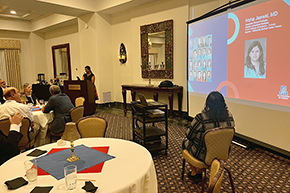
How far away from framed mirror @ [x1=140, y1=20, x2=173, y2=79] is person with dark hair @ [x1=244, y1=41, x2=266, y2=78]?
2894mm

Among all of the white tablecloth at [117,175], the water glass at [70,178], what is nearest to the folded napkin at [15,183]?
the white tablecloth at [117,175]

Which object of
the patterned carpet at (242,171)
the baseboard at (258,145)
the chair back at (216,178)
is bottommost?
the patterned carpet at (242,171)

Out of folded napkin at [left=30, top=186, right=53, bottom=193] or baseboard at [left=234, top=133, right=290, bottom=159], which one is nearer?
folded napkin at [left=30, top=186, right=53, bottom=193]

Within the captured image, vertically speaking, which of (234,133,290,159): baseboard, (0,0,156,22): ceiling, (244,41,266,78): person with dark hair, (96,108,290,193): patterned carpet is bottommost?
(96,108,290,193): patterned carpet

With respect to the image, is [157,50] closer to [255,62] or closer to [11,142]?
[255,62]

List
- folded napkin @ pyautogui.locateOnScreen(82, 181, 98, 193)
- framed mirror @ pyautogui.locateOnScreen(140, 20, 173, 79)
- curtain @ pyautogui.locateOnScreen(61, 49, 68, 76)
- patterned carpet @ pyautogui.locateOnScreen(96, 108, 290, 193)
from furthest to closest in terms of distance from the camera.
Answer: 1. curtain @ pyautogui.locateOnScreen(61, 49, 68, 76)
2. framed mirror @ pyautogui.locateOnScreen(140, 20, 173, 79)
3. patterned carpet @ pyautogui.locateOnScreen(96, 108, 290, 193)
4. folded napkin @ pyautogui.locateOnScreen(82, 181, 98, 193)

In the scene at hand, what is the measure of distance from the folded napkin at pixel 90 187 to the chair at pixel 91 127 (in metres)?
1.46

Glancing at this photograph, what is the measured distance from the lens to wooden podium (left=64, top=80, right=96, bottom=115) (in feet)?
21.4

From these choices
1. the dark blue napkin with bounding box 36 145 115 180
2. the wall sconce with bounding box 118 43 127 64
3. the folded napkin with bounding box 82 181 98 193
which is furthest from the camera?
the wall sconce with bounding box 118 43 127 64

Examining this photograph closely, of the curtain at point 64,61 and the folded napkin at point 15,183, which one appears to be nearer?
the folded napkin at point 15,183

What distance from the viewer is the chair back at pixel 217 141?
2230 mm

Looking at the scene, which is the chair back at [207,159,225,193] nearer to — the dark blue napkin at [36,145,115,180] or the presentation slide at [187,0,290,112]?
the dark blue napkin at [36,145,115,180]

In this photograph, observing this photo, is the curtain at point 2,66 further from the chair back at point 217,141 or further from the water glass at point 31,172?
the chair back at point 217,141

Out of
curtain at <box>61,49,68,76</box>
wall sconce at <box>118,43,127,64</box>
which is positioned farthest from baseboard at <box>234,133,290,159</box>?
curtain at <box>61,49,68,76</box>
